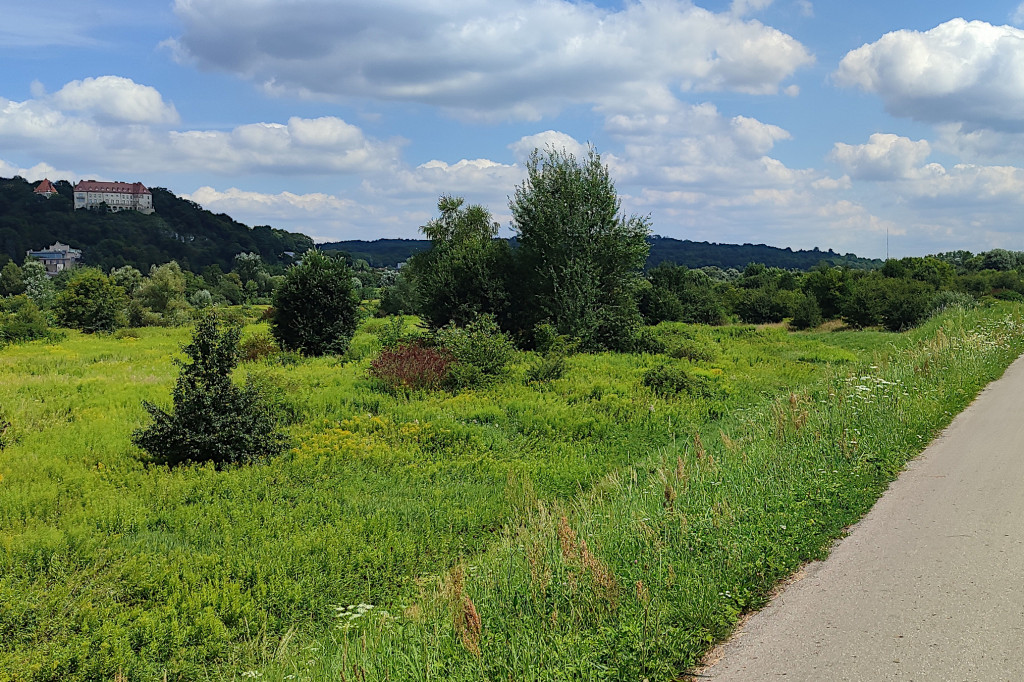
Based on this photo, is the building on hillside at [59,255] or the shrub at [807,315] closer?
the shrub at [807,315]

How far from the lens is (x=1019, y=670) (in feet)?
12.8

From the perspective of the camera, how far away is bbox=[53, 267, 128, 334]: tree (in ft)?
124

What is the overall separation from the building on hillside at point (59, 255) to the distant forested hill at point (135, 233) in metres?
1.92

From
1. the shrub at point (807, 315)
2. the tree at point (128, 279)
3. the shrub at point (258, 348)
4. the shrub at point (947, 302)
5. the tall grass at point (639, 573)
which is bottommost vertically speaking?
the shrub at point (258, 348)

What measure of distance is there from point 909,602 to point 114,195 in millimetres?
199992

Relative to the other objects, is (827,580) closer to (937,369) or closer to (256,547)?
(256,547)

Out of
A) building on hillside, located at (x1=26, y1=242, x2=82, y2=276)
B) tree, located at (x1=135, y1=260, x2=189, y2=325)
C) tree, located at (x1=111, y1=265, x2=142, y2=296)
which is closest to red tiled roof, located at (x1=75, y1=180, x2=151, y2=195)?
building on hillside, located at (x1=26, y1=242, x2=82, y2=276)

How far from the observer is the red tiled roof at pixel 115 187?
171m

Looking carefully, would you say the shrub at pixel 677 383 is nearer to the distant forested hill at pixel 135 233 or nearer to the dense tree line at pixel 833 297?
the dense tree line at pixel 833 297

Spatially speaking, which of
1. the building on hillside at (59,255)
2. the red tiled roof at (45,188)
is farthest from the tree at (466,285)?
the red tiled roof at (45,188)

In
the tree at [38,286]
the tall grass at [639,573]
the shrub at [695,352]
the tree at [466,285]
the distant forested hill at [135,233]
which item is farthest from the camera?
the distant forested hill at [135,233]

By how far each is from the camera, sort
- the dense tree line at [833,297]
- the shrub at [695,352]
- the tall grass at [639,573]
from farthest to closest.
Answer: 1. the dense tree line at [833,297]
2. the shrub at [695,352]
3. the tall grass at [639,573]

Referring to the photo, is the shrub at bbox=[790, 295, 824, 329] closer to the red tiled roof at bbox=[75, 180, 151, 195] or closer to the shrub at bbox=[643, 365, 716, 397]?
the shrub at bbox=[643, 365, 716, 397]

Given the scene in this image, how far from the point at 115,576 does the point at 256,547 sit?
139 centimetres
